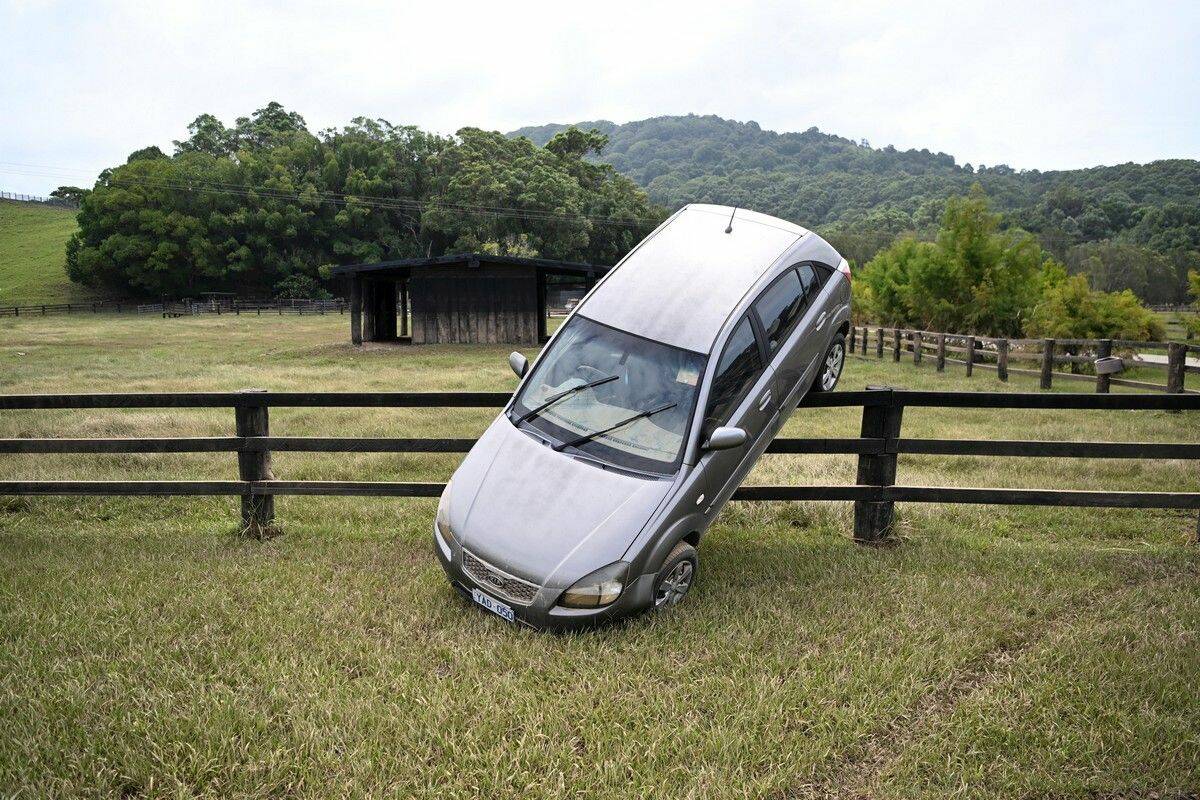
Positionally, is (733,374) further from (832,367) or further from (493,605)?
(493,605)

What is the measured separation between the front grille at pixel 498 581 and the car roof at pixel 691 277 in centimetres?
194

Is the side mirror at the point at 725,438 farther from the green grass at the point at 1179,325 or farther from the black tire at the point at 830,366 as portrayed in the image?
the green grass at the point at 1179,325

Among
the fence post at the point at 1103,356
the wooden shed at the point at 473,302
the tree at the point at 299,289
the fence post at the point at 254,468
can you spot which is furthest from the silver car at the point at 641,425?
the tree at the point at 299,289

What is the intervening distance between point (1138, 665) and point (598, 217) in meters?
76.7

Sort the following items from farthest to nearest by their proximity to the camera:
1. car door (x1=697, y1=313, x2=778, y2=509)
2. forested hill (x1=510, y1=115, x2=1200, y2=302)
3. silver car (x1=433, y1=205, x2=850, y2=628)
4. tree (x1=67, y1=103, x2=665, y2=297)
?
1. forested hill (x1=510, y1=115, x2=1200, y2=302)
2. tree (x1=67, y1=103, x2=665, y2=297)
3. car door (x1=697, y1=313, x2=778, y2=509)
4. silver car (x1=433, y1=205, x2=850, y2=628)

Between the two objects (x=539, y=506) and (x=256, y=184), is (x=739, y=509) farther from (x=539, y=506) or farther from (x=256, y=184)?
(x=256, y=184)

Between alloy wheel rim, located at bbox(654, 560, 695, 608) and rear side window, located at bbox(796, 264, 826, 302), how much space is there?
2509mm

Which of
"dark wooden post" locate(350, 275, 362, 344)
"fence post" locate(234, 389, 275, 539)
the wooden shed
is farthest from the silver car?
"dark wooden post" locate(350, 275, 362, 344)

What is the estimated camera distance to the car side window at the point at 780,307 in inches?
221

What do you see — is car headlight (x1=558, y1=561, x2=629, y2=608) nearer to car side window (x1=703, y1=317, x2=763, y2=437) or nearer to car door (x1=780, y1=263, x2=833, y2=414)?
car side window (x1=703, y1=317, x2=763, y2=437)

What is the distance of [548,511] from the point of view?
4641mm

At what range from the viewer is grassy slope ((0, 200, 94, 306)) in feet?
229

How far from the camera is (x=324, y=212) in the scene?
247 feet

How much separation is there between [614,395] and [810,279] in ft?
6.97
